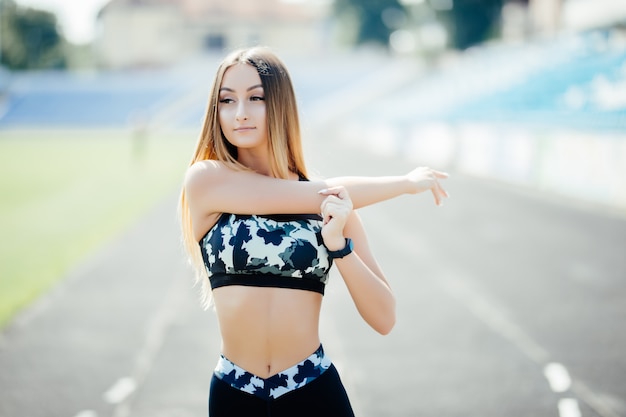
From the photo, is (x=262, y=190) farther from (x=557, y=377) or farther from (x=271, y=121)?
(x=557, y=377)

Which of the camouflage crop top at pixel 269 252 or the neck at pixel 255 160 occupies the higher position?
the neck at pixel 255 160

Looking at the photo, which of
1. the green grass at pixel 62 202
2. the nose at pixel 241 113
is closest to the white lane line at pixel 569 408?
the nose at pixel 241 113

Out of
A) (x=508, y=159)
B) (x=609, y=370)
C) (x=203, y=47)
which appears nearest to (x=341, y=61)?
(x=203, y=47)

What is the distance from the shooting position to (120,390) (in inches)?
→ 185

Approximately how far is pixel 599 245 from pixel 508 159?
28.4ft

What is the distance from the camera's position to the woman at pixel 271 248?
6.45 feet

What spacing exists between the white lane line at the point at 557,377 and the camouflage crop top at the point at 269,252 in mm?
3307

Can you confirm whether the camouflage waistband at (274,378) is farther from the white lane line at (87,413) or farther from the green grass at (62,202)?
the green grass at (62,202)

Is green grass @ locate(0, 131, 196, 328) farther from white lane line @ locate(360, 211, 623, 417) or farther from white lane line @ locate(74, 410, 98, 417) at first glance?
white lane line @ locate(360, 211, 623, 417)

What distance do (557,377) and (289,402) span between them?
347cm

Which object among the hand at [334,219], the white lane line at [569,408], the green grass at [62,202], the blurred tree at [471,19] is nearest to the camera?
the hand at [334,219]

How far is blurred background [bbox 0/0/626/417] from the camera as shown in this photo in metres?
4.69

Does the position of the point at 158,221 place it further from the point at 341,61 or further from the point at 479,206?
the point at 341,61

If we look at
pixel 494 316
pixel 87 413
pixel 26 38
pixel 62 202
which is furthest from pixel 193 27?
pixel 87 413
